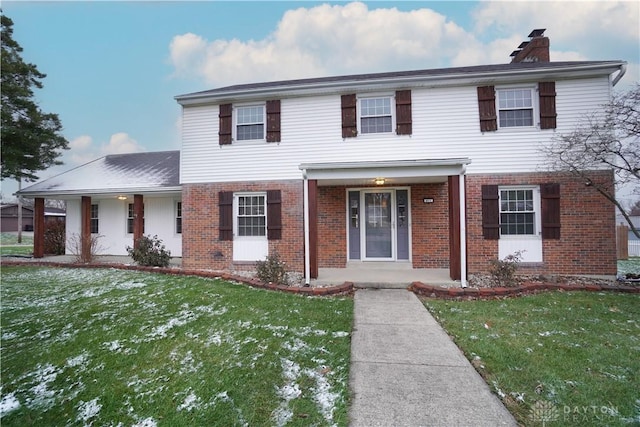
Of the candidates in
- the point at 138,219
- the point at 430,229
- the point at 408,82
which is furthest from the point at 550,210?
the point at 138,219

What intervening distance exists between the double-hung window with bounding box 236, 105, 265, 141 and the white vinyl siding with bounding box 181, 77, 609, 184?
12.6 inches

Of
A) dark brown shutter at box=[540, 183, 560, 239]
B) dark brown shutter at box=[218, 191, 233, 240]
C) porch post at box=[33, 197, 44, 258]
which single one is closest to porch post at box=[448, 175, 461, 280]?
dark brown shutter at box=[540, 183, 560, 239]

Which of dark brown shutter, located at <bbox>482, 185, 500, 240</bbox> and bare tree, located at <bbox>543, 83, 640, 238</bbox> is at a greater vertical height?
bare tree, located at <bbox>543, 83, 640, 238</bbox>

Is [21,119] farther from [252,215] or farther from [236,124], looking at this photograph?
[252,215]

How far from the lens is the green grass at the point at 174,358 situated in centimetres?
270

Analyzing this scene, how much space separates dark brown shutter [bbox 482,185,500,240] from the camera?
8195 millimetres

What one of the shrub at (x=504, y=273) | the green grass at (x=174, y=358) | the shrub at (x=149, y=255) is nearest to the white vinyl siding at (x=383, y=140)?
the shrub at (x=149, y=255)

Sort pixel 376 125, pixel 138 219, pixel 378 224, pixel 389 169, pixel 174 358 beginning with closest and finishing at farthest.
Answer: pixel 174 358 < pixel 389 169 < pixel 376 125 < pixel 378 224 < pixel 138 219

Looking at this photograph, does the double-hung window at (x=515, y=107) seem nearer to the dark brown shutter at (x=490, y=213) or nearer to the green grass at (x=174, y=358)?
the dark brown shutter at (x=490, y=213)

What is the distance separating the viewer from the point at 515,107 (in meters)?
8.21

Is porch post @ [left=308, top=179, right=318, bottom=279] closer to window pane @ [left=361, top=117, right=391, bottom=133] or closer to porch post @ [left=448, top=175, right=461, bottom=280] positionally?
window pane @ [left=361, top=117, right=391, bottom=133]

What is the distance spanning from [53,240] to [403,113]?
1508 cm

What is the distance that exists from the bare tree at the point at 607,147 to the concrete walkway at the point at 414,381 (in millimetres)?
6022

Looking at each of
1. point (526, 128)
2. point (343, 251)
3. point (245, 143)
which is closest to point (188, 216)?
point (245, 143)
